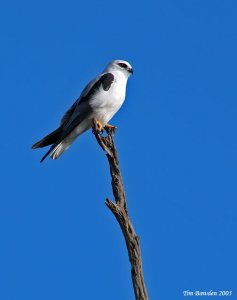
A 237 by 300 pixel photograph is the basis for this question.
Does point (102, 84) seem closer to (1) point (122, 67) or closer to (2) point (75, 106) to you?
(2) point (75, 106)

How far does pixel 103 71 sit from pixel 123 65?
0.43 meters

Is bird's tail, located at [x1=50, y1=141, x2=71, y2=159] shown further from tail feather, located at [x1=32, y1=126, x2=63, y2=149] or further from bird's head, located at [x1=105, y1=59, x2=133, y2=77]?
bird's head, located at [x1=105, y1=59, x2=133, y2=77]

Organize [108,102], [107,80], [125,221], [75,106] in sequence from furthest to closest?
[75,106] < [107,80] < [108,102] < [125,221]

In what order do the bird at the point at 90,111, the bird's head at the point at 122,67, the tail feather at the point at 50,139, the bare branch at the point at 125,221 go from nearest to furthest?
the bare branch at the point at 125,221
the tail feather at the point at 50,139
the bird at the point at 90,111
the bird's head at the point at 122,67

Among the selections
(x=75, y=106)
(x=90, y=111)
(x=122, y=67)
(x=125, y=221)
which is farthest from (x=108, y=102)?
(x=125, y=221)

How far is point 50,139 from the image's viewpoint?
9.22 metres

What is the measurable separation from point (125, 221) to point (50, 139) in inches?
128

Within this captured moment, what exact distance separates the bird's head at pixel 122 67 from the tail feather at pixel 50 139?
1454mm

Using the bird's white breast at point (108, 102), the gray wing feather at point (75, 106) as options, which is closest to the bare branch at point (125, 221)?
the bird's white breast at point (108, 102)

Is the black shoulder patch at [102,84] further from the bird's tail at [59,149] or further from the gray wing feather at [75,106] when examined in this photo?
the bird's tail at [59,149]

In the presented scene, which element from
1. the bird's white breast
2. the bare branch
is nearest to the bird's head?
the bird's white breast

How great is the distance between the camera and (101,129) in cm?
909

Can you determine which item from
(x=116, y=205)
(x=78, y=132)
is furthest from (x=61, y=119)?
(x=116, y=205)

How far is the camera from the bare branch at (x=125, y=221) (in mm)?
5797
